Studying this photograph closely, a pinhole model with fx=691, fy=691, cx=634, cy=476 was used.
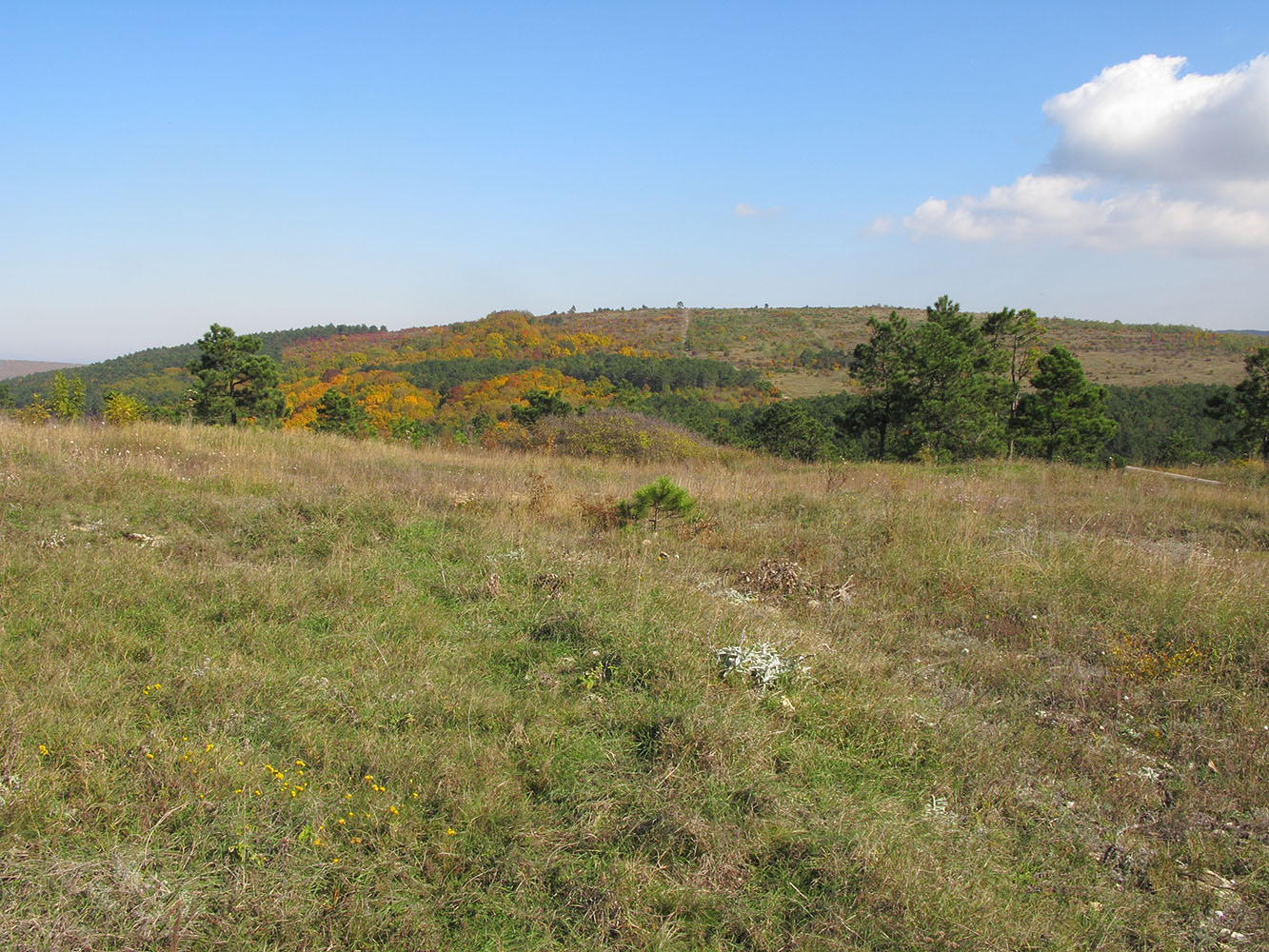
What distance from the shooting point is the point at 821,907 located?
7.53 feet

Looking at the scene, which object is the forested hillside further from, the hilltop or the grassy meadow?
the grassy meadow

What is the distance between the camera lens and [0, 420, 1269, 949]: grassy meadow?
225cm

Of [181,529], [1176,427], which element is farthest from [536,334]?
[181,529]

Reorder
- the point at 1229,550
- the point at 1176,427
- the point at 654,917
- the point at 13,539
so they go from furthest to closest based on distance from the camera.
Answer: the point at 1176,427
the point at 1229,550
the point at 13,539
the point at 654,917

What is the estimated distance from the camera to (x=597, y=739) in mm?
3217

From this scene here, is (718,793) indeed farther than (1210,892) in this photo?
Yes

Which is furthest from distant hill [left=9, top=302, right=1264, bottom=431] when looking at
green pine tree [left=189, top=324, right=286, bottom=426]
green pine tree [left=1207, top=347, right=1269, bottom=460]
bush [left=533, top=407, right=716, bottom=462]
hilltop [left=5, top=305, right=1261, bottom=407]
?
green pine tree [left=1207, top=347, right=1269, bottom=460]

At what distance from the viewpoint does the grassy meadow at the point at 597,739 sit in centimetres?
225

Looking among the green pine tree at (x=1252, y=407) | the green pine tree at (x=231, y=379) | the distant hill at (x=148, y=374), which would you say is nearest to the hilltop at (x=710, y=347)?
the distant hill at (x=148, y=374)

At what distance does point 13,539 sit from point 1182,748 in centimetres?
764

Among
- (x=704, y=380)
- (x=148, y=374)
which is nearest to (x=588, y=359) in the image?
(x=704, y=380)

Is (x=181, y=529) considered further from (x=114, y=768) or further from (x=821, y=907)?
(x=821, y=907)

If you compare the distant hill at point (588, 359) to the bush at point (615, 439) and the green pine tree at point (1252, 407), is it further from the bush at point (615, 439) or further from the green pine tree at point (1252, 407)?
the green pine tree at point (1252, 407)

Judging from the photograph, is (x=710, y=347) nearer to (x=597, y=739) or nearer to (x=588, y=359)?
(x=588, y=359)
